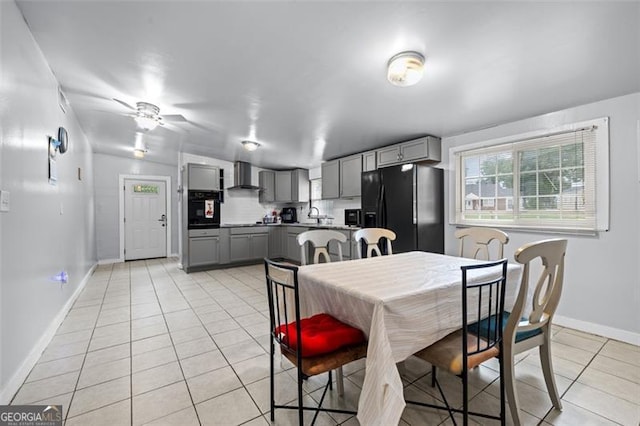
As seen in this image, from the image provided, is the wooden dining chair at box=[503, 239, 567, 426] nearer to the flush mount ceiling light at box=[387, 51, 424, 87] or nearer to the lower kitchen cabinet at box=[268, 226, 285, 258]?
the flush mount ceiling light at box=[387, 51, 424, 87]

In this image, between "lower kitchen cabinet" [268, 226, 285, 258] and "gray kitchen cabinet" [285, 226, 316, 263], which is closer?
"gray kitchen cabinet" [285, 226, 316, 263]

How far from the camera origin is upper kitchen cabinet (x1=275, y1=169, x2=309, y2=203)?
626 cm

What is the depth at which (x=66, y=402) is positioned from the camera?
166 centimetres

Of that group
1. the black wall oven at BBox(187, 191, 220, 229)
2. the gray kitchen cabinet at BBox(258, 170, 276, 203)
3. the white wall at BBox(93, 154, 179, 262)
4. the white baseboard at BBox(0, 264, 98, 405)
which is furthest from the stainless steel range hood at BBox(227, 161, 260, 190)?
the white baseboard at BBox(0, 264, 98, 405)

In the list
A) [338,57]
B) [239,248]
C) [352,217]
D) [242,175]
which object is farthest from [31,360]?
[242,175]

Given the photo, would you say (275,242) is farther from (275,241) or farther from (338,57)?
(338,57)

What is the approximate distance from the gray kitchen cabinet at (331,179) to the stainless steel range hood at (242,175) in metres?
1.64

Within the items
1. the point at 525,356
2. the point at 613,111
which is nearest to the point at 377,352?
the point at 525,356

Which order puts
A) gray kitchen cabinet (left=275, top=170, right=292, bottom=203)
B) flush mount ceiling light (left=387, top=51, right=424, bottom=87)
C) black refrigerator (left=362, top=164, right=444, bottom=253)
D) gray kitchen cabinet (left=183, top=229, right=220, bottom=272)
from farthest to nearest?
gray kitchen cabinet (left=275, top=170, right=292, bottom=203)
gray kitchen cabinet (left=183, top=229, right=220, bottom=272)
black refrigerator (left=362, top=164, right=444, bottom=253)
flush mount ceiling light (left=387, top=51, right=424, bottom=87)

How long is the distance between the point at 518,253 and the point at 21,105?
3162 millimetres

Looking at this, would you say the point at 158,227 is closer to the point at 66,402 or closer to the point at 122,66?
the point at 122,66

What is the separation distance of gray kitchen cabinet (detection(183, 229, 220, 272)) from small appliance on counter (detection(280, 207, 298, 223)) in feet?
5.50

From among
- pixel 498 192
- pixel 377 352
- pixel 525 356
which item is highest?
pixel 498 192

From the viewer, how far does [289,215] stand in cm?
648
